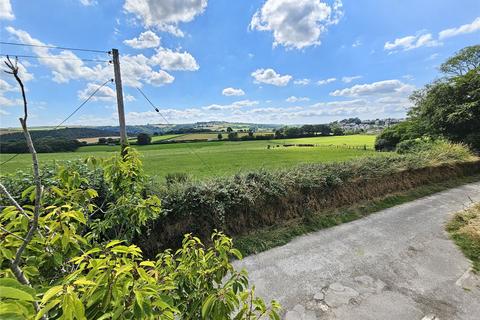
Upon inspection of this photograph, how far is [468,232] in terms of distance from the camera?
513 cm

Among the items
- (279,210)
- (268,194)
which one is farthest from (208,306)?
(279,210)

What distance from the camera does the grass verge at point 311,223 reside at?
4.94m

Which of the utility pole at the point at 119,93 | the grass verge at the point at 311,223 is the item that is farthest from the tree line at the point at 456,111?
the utility pole at the point at 119,93

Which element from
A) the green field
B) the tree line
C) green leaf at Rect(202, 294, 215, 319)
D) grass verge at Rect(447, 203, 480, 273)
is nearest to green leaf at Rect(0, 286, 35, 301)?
green leaf at Rect(202, 294, 215, 319)

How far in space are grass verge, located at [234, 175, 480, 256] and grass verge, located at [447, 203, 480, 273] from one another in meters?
0.15

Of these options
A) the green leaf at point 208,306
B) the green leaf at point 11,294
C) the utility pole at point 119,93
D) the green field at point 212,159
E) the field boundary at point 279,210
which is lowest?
the green field at point 212,159

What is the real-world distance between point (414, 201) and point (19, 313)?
10.0 m

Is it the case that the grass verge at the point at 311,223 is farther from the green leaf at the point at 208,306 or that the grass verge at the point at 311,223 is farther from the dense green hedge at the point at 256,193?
the green leaf at the point at 208,306

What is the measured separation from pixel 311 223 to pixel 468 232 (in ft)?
Result: 11.5

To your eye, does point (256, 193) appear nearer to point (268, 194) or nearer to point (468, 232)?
point (268, 194)

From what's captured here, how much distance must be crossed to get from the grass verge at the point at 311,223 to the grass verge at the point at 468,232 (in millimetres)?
154

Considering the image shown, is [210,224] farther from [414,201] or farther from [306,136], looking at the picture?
[306,136]

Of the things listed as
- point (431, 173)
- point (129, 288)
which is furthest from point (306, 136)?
point (129, 288)

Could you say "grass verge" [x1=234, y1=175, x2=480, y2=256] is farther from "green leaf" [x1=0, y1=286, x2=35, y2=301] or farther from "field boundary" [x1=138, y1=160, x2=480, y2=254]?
"green leaf" [x1=0, y1=286, x2=35, y2=301]
